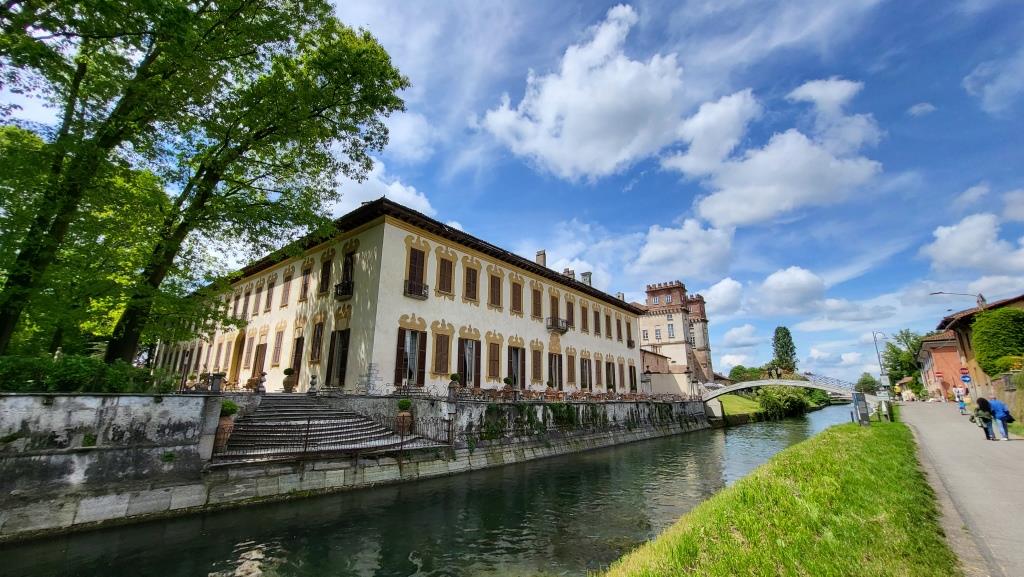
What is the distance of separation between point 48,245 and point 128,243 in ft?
10.4

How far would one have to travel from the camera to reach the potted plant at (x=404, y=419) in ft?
44.5

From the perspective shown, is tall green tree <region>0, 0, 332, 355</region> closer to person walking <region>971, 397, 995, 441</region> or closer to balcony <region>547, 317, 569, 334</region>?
balcony <region>547, 317, 569, 334</region>

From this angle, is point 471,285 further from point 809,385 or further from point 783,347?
point 783,347

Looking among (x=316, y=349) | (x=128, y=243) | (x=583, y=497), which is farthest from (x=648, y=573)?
(x=316, y=349)

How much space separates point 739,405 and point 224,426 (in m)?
45.9

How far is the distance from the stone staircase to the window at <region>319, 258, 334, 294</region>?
5.75m

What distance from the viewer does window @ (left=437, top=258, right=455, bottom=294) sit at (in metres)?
19.3

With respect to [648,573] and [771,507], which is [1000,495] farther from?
[648,573]

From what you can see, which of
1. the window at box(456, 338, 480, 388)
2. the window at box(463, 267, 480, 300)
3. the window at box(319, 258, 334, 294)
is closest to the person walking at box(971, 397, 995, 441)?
the window at box(456, 338, 480, 388)

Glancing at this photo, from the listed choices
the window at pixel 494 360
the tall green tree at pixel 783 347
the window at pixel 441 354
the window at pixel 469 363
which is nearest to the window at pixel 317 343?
the window at pixel 441 354

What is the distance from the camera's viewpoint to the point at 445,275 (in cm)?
1962

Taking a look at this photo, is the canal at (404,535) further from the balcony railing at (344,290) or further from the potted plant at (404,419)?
the balcony railing at (344,290)

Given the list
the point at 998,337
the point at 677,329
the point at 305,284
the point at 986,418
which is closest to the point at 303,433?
the point at 305,284

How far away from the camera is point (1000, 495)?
625 centimetres
